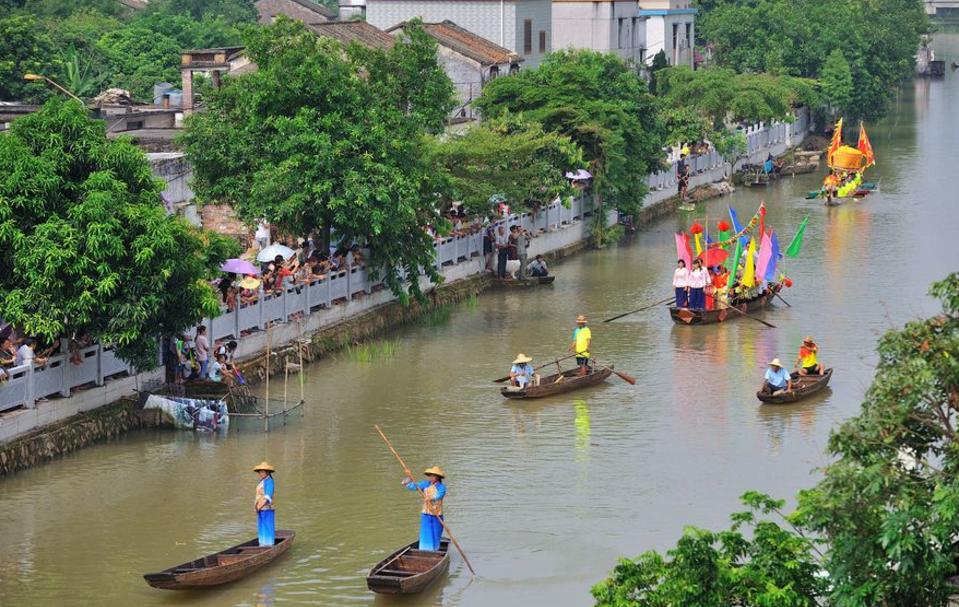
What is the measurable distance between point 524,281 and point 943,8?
112565mm

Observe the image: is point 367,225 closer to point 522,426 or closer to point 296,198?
point 296,198

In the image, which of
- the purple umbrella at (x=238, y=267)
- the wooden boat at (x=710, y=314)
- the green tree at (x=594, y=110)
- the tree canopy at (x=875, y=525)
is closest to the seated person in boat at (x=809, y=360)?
the wooden boat at (x=710, y=314)

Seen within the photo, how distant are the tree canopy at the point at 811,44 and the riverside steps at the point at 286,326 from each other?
22.0 meters

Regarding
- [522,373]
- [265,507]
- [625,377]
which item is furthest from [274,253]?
[265,507]

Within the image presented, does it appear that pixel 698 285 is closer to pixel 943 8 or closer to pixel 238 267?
pixel 238 267

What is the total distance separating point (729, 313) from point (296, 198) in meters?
9.21

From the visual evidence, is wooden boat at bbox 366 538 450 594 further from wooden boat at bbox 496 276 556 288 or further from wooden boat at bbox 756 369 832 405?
wooden boat at bbox 496 276 556 288

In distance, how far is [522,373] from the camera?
28.8m

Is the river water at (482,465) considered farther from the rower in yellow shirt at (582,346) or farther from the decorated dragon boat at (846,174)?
the decorated dragon boat at (846,174)

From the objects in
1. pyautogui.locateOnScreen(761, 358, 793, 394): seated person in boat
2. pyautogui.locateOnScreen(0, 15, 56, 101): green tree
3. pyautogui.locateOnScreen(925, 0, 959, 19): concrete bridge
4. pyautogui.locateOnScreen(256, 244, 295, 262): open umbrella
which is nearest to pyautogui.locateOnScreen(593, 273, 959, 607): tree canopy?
pyautogui.locateOnScreen(761, 358, 793, 394): seated person in boat

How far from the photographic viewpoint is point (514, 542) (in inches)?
857

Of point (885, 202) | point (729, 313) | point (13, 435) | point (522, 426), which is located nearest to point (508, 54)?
point (885, 202)

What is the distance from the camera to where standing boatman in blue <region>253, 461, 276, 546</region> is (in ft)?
66.5

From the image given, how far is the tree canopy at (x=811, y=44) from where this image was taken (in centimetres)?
7056
